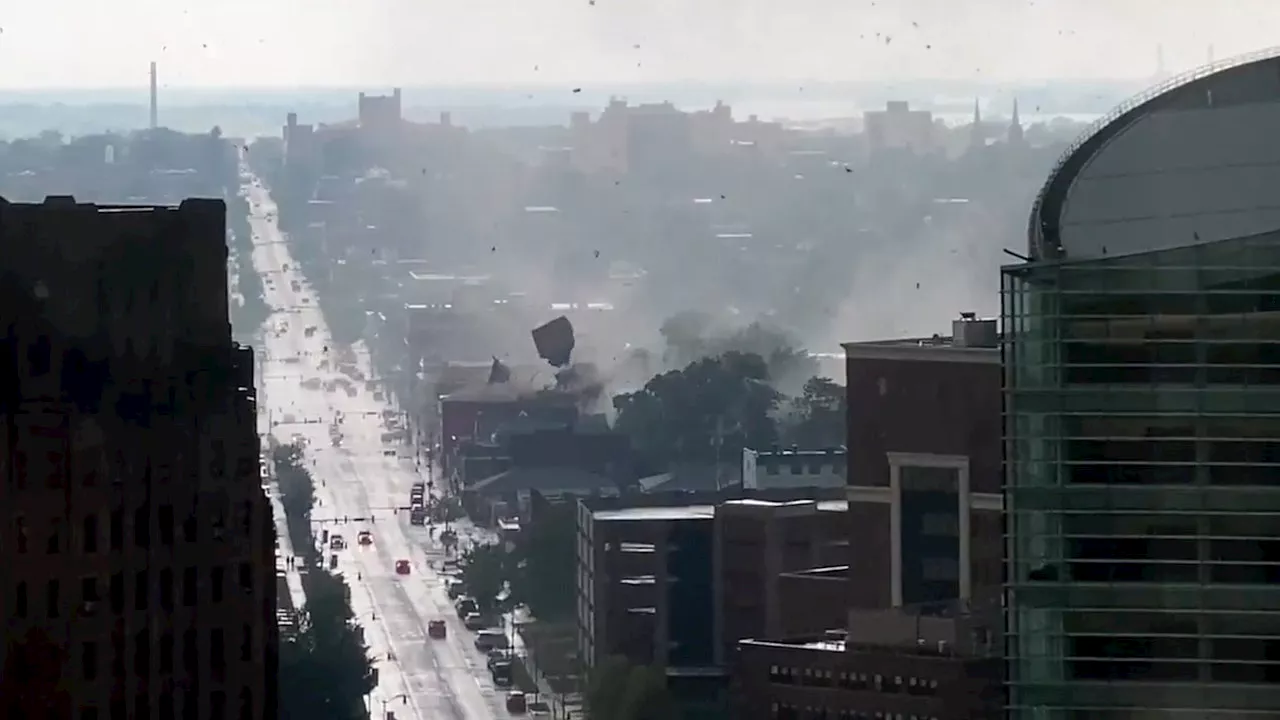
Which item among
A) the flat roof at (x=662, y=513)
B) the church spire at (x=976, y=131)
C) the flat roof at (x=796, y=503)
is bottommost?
the flat roof at (x=662, y=513)

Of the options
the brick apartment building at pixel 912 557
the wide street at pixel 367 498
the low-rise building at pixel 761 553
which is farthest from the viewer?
the wide street at pixel 367 498

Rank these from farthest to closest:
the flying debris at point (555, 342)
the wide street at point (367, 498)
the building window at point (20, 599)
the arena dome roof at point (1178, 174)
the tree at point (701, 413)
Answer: the flying debris at point (555, 342) → the tree at point (701, 413) → the wide street at point (367, 498) → the arena dome roof at point (1178, 174) → the building window at point (20, 599)

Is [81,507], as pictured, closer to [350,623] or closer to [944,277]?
[350,623]

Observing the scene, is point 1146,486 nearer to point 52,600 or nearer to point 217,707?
point 217,707

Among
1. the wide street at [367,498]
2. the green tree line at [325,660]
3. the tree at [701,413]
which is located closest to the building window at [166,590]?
the green tree line at [325,660]

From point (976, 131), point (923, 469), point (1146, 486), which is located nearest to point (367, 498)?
point (976, 131)

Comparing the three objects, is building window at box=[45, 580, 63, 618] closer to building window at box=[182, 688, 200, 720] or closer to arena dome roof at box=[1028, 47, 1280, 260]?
building window at box=[182, 688, 200, 720]

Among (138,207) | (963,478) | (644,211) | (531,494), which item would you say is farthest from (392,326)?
(138,207)

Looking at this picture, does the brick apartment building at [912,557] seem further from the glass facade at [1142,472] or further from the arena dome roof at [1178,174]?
the glass facade at [1142,472]
